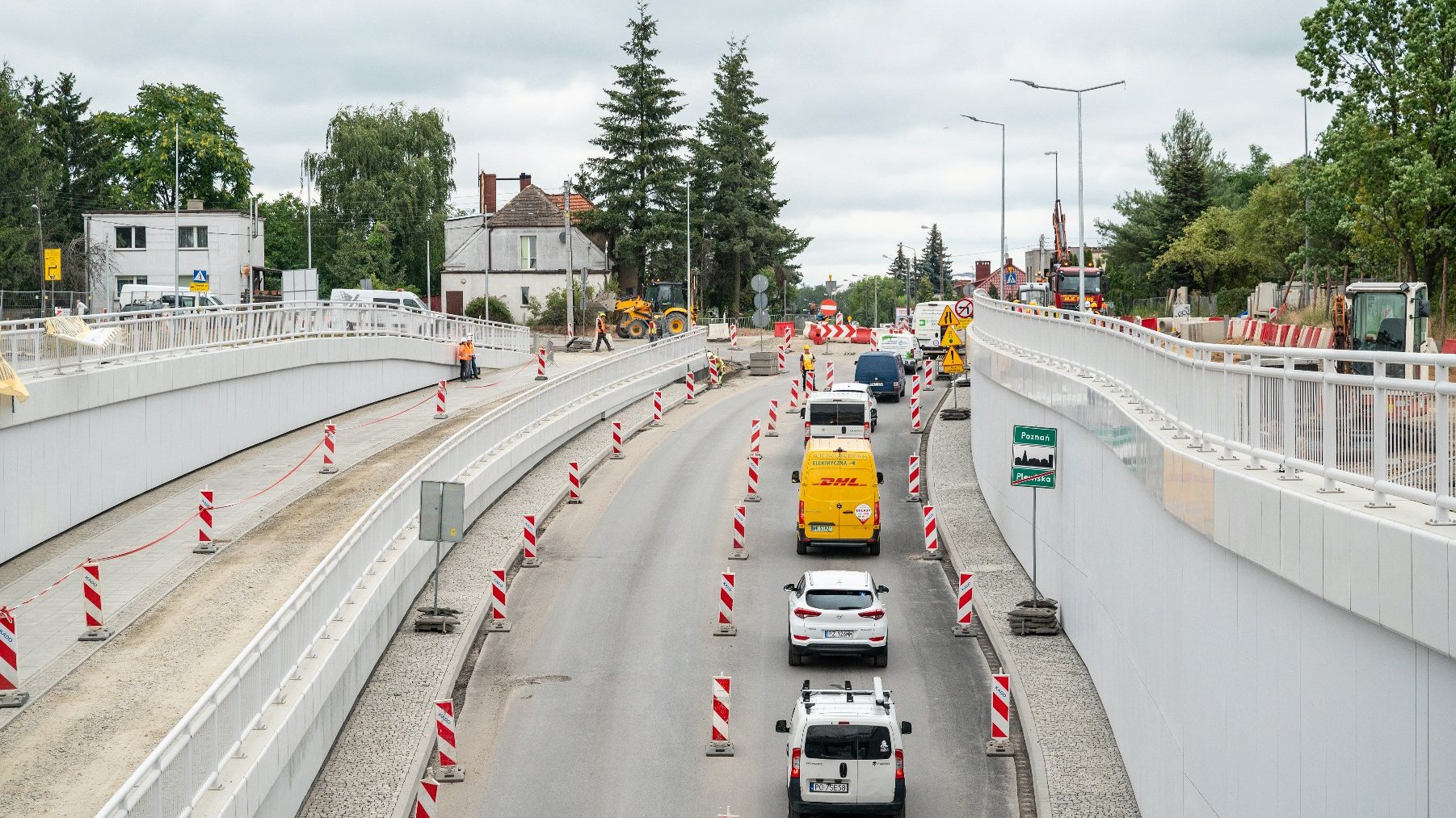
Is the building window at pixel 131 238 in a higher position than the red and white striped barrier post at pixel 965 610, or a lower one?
higher

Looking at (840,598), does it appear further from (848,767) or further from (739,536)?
(739,536)

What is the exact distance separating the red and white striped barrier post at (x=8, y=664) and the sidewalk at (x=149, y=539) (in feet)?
0.68

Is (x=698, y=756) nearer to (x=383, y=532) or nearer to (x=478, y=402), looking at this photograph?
(x=383, y=532)

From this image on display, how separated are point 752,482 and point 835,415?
219 inches

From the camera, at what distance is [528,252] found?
296 ft

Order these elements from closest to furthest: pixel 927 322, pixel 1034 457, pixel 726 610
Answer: pixel 1034 457
pixel 726 610
pixel 927 322

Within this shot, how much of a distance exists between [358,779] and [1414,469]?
1363cm

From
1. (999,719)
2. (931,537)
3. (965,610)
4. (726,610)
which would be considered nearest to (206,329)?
(726,610)

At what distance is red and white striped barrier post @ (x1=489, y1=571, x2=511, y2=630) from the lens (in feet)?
81.3

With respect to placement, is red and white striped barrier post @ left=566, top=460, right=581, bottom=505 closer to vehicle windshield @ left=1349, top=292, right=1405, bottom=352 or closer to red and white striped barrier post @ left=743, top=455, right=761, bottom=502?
red and white striped barrier post @ left=743, top=455, right=761, bottom=502

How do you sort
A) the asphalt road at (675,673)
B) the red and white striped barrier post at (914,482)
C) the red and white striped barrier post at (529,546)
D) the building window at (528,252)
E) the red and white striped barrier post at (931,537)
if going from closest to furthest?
the asphalt road at (675,673) → the red and white striped barrier post at (529,546) → the red and white striped barrier post at (931,537) → the red and white striped barrier post at (914,482) → the building window at (528,252)

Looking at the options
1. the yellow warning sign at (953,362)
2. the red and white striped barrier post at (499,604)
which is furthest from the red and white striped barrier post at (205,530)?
the yellow warning sign at (953,362)

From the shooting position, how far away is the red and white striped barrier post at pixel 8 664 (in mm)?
18858

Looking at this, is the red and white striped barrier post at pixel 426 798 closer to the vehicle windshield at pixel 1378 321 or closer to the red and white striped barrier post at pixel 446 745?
the red and white striped barrier post at pixel 446 745
